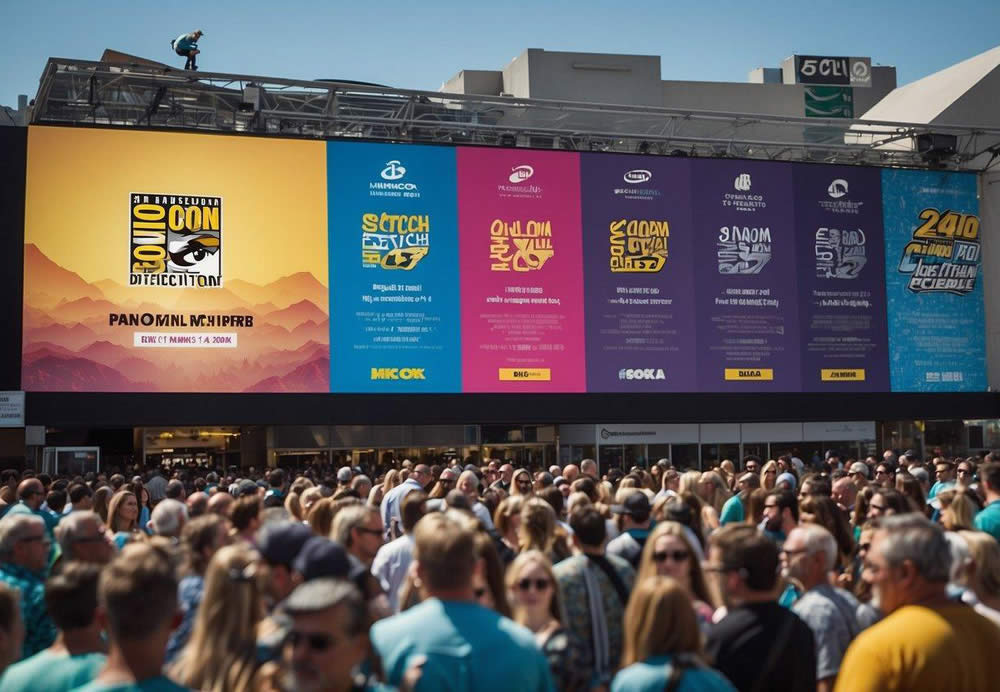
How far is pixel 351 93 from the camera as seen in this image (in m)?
27.3

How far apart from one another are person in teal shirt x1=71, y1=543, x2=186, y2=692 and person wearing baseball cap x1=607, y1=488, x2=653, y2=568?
370 centimetres

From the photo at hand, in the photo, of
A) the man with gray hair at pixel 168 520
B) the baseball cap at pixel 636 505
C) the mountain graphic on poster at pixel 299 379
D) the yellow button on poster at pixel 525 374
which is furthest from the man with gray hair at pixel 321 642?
the yellow button on poster at pixel 525 374

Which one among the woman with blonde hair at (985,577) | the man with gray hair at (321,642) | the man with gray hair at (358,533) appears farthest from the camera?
the man with gray hair at (358,533)

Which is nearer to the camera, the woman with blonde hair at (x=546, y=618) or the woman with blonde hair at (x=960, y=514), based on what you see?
the woman with blonde hair at (x=546, y=618)

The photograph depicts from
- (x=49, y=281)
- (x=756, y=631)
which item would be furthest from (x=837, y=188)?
(x=756, y=631)

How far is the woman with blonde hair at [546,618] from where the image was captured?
15.2ft

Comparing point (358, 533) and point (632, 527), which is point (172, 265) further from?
point (358, 533)

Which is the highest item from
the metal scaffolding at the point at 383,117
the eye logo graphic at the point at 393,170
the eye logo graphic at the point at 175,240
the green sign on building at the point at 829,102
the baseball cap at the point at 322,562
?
the green sign on building at the point at 829,102

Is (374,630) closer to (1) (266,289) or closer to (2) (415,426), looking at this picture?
(1) (266,289)

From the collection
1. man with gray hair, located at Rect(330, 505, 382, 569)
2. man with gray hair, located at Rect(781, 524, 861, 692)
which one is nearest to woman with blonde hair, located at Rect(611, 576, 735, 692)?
man with gray hair, located at Rect(781, 524, 861, 692)

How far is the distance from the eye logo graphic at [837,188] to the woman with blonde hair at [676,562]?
27.8 metres

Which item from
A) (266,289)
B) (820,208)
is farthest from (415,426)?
(820,208)

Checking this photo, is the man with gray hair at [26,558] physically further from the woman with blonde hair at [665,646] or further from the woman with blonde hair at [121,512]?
the woman with blonde hair at [121,512]

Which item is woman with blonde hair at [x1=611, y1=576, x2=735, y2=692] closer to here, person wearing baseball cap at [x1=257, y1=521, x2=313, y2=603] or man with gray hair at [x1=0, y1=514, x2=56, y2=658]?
person wearing baseball cap at [x1=257, y1=521, x2=313, y2=603]
